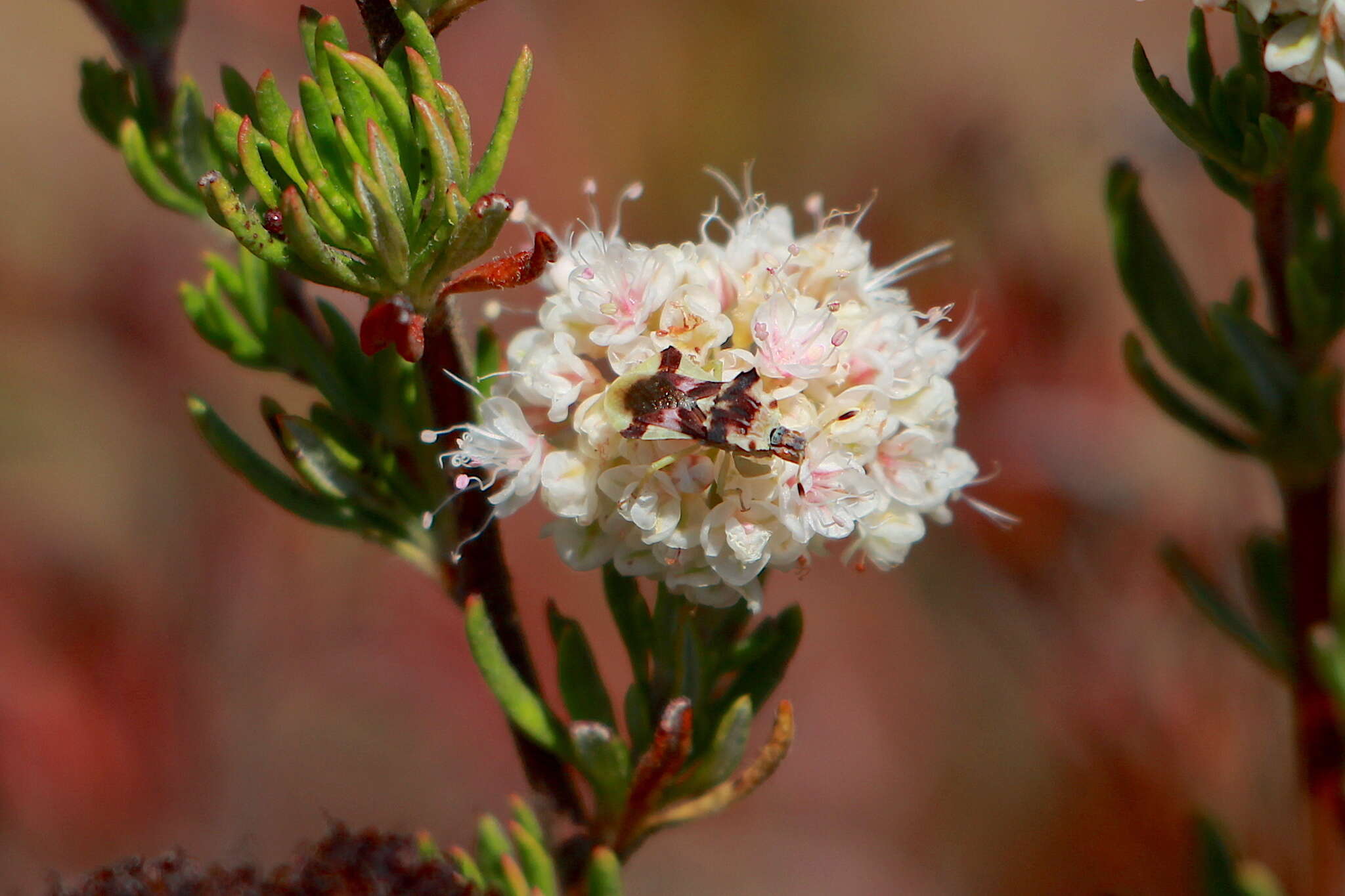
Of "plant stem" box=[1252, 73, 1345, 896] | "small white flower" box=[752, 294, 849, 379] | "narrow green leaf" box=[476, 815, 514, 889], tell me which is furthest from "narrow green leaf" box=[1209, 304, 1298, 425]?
"narrow green leaf" box=[476, 815, 514, 889]

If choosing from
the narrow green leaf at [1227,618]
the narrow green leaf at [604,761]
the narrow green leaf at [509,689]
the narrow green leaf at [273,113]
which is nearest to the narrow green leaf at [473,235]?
the narrow green leaf at [273,113]

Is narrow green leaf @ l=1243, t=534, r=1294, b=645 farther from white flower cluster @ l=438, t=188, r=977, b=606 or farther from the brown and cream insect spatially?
the brown and cream insect


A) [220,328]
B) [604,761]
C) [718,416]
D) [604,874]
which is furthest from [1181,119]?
[220,328]

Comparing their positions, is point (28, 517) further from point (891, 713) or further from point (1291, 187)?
point (1291, 187)

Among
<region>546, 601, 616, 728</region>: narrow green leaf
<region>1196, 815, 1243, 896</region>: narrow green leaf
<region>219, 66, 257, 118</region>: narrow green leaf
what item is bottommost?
<region>1196, 815, 1243, 896</region>: narrow green leaf

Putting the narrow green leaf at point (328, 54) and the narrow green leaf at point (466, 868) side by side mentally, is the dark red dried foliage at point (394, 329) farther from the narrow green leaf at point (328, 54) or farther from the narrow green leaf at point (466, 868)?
the narrow green leaf at point (466, 868)

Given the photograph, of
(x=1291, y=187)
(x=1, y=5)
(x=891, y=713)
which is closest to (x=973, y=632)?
(x=891, y=713)

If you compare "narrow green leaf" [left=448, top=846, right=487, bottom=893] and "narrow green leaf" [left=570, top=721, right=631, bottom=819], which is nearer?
"narrow green leaf" [left=570, top=721, right=631, bottom=819]
